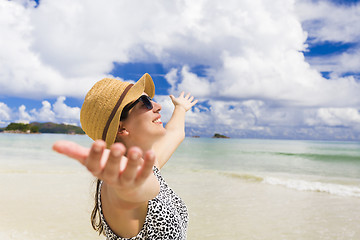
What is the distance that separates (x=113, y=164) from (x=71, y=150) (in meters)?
0.12

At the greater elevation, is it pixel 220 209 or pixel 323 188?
pixel 220 209

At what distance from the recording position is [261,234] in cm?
601

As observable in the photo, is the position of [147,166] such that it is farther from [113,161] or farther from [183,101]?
[183,101]

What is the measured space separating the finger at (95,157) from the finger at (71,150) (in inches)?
0.7

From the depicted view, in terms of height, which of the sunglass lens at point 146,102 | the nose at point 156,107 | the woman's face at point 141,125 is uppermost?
the sunglass lens at point 146,102

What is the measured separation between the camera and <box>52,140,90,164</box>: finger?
79 cm

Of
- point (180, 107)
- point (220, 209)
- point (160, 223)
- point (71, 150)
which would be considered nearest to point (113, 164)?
point (71, 150)

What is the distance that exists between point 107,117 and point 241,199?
24.5 feet

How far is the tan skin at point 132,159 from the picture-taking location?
818 mm

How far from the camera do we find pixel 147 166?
0.86 meters

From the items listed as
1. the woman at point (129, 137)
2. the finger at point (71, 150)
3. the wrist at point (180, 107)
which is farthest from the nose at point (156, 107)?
the finger at point (71, 150)

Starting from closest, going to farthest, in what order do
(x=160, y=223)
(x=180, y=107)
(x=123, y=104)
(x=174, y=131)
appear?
(x=160, y=223) < (x=123, y=104) < (x=174, y=131) < (x=180, y=107)

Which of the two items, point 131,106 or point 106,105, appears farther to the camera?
point 131,106

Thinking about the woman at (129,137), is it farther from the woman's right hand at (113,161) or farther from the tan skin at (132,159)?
the woman's right hand at (113,161)
